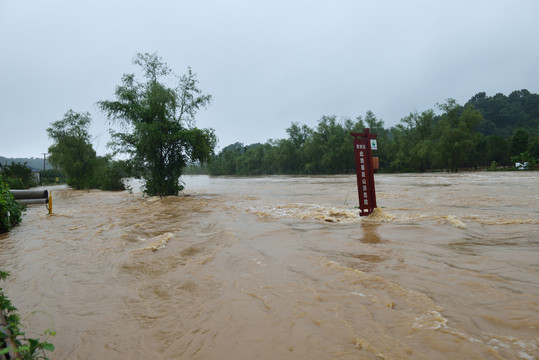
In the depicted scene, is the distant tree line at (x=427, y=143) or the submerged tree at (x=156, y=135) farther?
the distant tree line at (x=427, y=143)

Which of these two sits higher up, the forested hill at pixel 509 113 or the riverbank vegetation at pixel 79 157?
the forested hill at pixel 509 113

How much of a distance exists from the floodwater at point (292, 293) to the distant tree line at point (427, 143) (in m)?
22.5

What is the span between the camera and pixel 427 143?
46.8 m

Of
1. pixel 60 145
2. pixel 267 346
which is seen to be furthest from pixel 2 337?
pixel 60 145

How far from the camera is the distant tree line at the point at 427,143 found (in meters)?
43.3

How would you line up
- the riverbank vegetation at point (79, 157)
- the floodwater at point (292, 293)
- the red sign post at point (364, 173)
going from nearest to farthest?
the floodwater at point (292, 293) → the red sign post at point (364, 173) → the riverbank vegetation at point (79, 157)

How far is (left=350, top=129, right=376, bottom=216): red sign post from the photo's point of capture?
334 inches

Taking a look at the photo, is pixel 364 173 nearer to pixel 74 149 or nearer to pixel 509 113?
pixel 74 149

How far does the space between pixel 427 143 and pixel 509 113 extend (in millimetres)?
42716

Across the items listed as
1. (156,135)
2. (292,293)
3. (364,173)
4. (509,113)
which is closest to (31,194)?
(156,135)

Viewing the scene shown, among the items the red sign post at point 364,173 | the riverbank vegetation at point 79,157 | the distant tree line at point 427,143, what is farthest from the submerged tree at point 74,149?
the red sign post at point 364,173

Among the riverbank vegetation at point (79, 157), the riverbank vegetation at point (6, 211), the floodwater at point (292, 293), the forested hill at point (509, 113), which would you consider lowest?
the floodwater at point (292, 293)

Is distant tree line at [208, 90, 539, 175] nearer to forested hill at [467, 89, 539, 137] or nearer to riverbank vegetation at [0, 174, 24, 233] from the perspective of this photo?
forested hill at [467, 89, 539, 137]

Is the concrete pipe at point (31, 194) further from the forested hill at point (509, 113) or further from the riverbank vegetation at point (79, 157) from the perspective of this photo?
the forested hill at point (509, 113)
